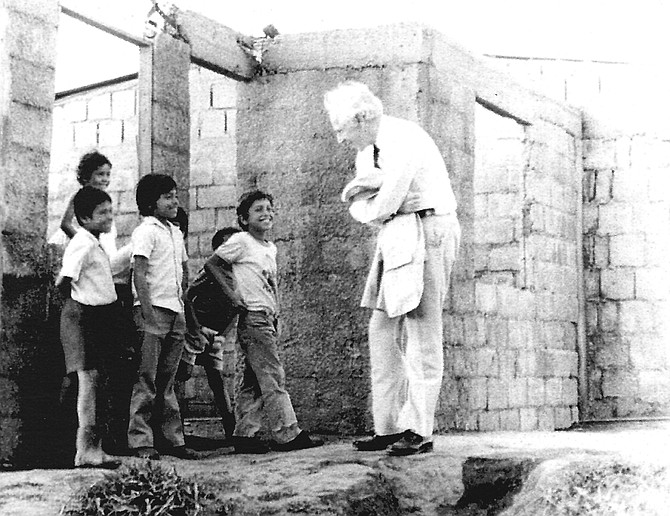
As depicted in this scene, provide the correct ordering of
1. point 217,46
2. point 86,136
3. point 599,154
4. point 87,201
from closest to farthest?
point 87,201 < point 217,46 < point 86,136 < point 599,154

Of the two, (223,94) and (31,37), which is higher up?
(223,94)

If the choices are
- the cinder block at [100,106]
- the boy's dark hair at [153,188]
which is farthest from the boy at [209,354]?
the cinder block at [100,106]

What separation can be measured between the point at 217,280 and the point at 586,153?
185 inches

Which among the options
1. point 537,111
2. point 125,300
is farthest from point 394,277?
point 537,111

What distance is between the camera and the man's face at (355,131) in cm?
493

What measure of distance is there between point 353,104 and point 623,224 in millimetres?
4719

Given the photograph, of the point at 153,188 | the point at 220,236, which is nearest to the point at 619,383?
the point at 220,236

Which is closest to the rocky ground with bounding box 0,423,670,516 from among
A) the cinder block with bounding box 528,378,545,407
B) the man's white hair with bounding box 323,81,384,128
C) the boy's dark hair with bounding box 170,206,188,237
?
the boy's dark hair with bounding box 170,206,188,237

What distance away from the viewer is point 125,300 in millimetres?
5379

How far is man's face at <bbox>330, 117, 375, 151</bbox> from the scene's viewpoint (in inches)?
194

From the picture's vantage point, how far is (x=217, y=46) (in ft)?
21.5

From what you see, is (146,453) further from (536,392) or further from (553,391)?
(553,391)

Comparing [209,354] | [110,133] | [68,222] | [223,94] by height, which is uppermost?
[223,94]

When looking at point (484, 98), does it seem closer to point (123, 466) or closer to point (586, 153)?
point (586, 153)
